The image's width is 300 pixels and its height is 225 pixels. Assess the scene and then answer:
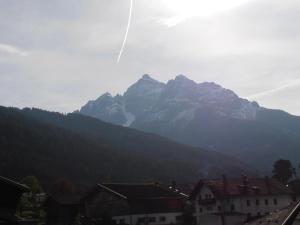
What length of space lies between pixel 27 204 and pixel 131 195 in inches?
651

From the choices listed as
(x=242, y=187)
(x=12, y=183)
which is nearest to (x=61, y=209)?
(x=242, y=187)

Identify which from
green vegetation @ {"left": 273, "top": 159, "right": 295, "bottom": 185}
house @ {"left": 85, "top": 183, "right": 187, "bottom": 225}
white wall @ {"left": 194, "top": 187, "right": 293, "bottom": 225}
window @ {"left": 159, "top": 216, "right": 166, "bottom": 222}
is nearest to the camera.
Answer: house @ {"left": 85, "top": 183, "right": 187, "bottom": 225}

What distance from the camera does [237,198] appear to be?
8044cm

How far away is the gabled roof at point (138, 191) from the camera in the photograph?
7781 cm

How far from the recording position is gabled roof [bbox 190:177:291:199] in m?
81.1

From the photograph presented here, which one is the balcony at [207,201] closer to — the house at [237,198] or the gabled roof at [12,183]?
the house at [237,198]

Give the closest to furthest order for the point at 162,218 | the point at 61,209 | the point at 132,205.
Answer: the point at 132,205, the point at 162,218, the point at 61,209

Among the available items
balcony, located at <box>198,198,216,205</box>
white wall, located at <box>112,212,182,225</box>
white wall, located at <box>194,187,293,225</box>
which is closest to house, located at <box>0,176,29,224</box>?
white wall, located at <box>112,212,182,225</box>

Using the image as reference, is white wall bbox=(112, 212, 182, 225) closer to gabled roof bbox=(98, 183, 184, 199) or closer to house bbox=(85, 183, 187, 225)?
house bbox=(85, 183, 187, 225)

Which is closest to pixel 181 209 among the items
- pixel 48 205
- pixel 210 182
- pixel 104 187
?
pixel 210 182

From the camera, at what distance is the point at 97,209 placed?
7756 centimetres

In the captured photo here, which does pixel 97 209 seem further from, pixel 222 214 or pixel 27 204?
pixel 222 214

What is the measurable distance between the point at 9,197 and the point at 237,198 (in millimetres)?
61786

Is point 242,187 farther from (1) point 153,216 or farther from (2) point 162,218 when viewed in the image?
(1) point 153,216
